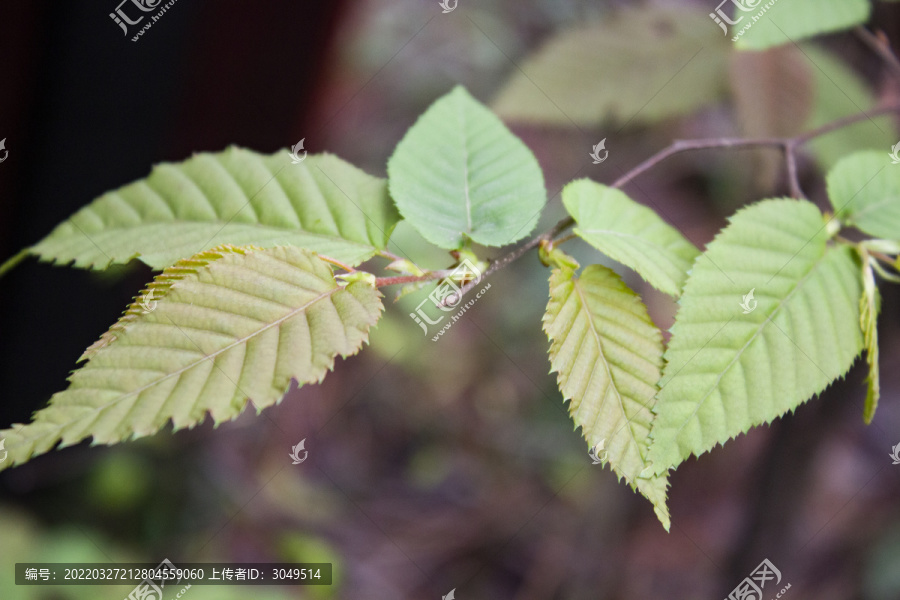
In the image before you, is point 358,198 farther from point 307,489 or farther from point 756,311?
point 307,489

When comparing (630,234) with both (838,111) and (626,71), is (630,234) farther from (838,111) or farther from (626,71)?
(838,111)

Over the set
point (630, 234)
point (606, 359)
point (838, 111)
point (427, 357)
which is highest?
point (838, 111)

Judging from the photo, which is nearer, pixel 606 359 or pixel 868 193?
pixel 606 359

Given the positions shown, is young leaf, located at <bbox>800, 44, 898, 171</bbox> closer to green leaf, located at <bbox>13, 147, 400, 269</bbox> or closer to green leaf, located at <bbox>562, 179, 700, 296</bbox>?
green leaf, located at <bbox>562, 179, 700, 296</bbox>

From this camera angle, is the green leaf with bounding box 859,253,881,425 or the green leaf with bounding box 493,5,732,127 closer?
the green leaf with bounding box 859,253,881,425

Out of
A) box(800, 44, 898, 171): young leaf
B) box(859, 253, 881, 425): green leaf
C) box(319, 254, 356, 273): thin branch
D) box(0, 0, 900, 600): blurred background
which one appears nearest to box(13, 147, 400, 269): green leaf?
box(319, 254, 356, 273): thin branch

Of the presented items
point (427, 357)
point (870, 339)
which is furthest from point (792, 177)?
point (427, 357)
